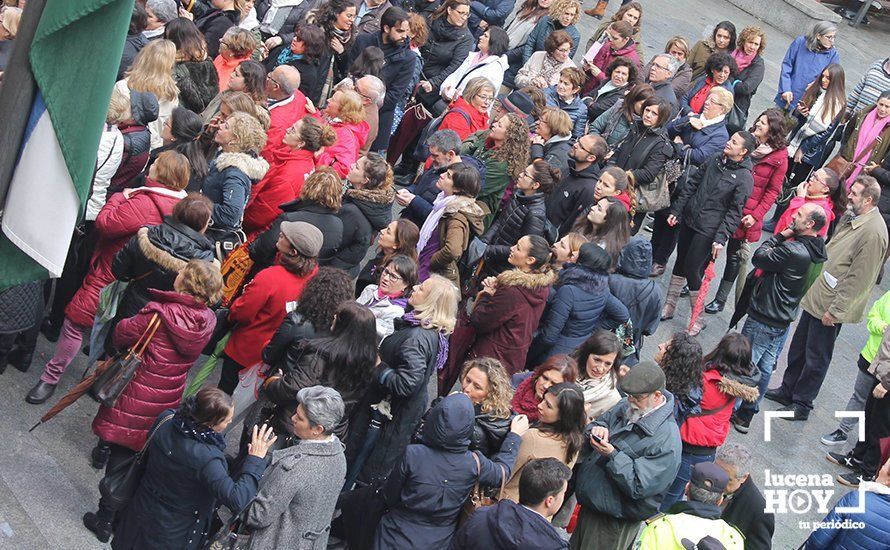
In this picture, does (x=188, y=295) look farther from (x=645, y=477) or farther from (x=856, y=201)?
(x=856, y=201)

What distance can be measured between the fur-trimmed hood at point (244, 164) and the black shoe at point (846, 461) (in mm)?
5605

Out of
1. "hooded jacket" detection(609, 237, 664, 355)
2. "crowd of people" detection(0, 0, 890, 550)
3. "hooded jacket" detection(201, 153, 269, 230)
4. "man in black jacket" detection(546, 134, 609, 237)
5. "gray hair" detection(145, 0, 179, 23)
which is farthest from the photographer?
"gray hair" detection(145, 0, 179, 23)

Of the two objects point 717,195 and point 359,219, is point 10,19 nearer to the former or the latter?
point 359,219

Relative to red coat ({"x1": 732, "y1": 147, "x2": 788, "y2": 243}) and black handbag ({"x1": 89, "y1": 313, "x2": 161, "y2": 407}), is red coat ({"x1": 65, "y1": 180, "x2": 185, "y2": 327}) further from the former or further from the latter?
red coat ({"x1": 732, "y1": 147, "x2": 788, "y2": 243})

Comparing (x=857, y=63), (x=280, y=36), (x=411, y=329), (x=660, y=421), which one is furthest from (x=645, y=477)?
(x=857, y=63)

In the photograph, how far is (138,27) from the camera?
33.6 ft

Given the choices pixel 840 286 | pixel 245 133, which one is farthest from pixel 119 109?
pixel 840 286

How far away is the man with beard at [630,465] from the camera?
6.80 meters

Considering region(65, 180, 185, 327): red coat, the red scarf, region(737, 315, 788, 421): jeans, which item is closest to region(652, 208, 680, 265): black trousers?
region(737, 315, 788, 421): jeans

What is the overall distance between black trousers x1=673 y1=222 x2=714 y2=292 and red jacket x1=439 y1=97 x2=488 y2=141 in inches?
87.6

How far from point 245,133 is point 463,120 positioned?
298 cm

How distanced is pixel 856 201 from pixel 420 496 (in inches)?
232

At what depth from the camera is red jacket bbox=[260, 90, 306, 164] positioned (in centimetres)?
948

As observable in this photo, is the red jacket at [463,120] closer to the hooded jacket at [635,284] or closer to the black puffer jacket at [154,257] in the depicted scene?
the hooded jacket at [635,284]
